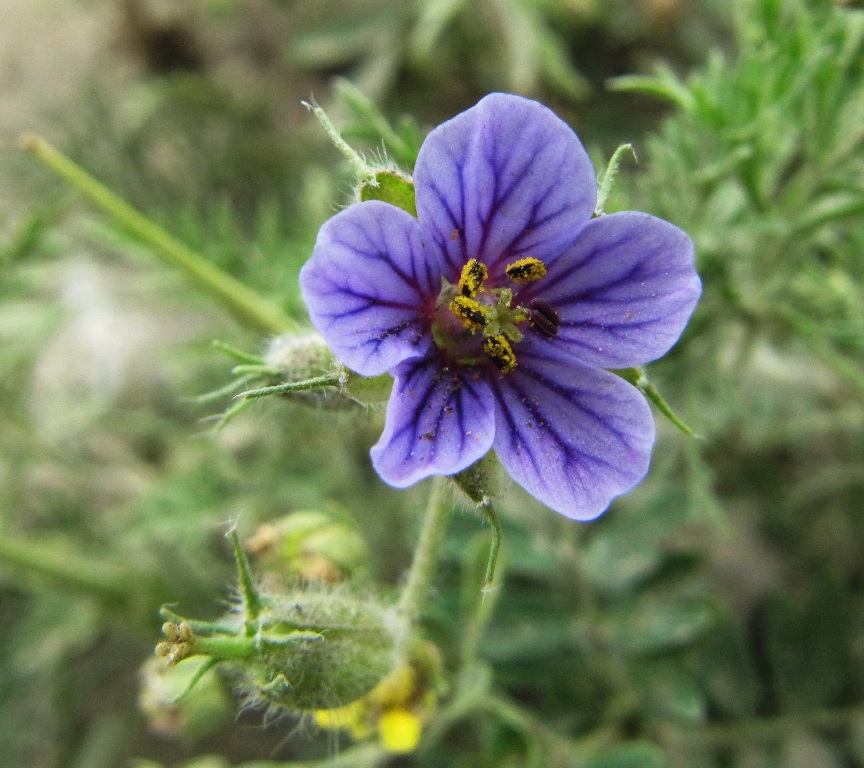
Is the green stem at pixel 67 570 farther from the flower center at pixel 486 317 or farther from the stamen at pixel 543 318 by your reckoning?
the stamen at pixel 543 318

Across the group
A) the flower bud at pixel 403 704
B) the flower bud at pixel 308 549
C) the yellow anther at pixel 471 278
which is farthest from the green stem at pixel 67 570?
the yellow anther at pixel 471 278

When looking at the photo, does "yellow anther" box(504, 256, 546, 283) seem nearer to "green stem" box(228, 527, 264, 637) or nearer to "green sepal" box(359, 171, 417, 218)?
"green sepal" box(359, 171, 417, 218)

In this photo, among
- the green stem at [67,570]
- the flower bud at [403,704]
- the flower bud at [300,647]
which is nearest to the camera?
the flower bud at [300,647]

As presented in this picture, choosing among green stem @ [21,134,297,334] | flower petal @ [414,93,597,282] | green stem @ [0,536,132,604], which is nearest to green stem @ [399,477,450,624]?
flower petal @ [414,93,597,282]

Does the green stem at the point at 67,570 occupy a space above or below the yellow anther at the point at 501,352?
below

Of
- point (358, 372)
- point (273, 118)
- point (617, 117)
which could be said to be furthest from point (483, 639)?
point (273, 118)

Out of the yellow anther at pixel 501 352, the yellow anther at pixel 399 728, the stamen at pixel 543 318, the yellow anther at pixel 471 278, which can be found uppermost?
the yellow anther at pixel 471 278
